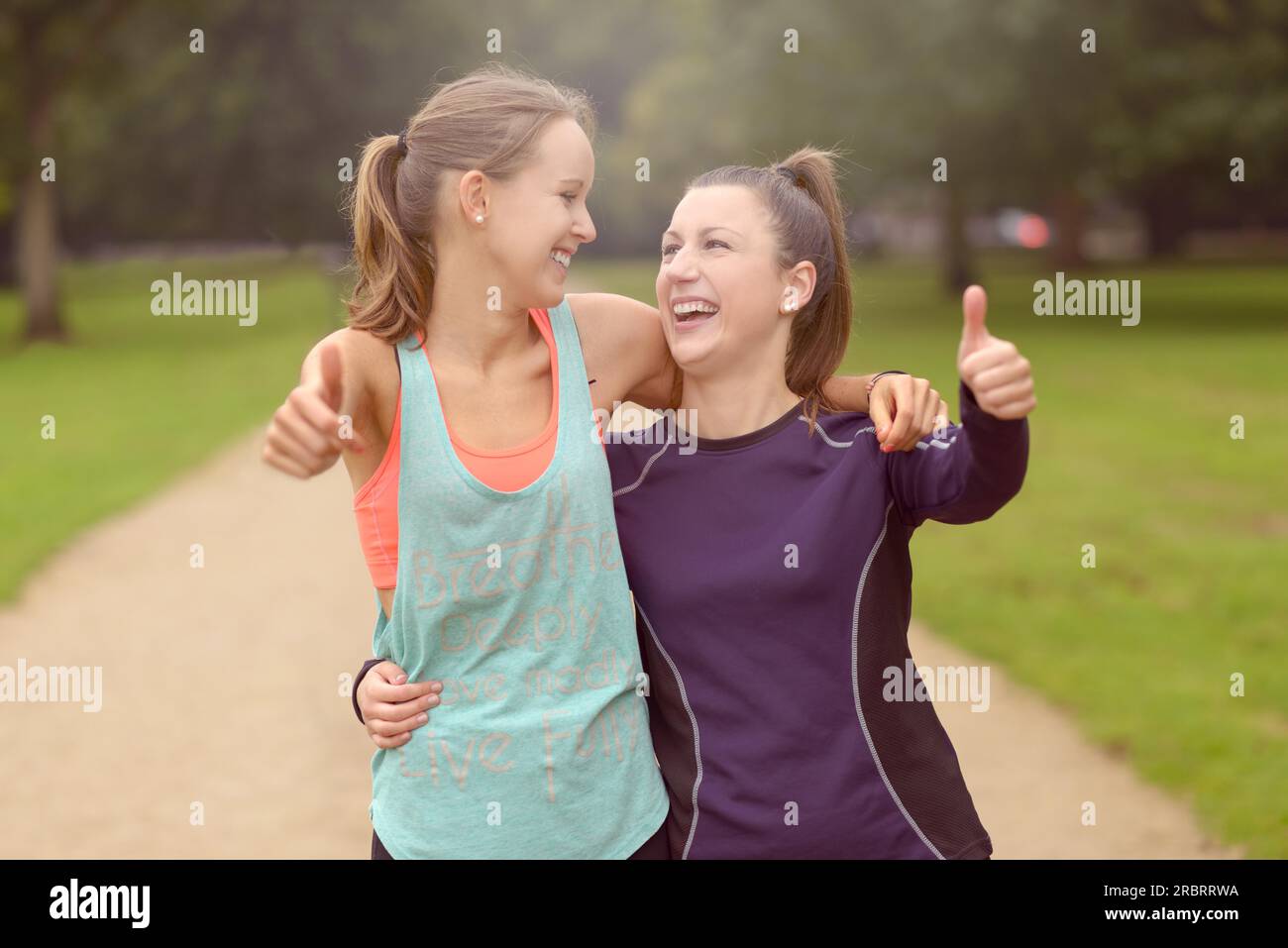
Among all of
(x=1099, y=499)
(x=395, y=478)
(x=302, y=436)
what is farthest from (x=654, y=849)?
(x=1099, y=499)

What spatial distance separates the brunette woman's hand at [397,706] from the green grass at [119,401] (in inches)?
35.0

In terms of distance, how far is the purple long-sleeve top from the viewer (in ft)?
7.73

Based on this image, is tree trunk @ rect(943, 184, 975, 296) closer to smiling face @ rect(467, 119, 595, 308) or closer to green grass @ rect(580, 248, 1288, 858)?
green grass @ rect(580, 248, 1288, 858)

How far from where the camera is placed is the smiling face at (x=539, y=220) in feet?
8.04

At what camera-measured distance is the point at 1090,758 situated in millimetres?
5457

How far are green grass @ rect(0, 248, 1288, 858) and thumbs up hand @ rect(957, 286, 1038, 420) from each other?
86cm

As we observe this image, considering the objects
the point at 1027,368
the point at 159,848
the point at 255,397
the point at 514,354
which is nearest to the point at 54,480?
the point at 255,397

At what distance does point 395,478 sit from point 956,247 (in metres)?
31.1

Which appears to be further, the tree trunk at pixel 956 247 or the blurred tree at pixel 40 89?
the tree trunk at pixel 956 247

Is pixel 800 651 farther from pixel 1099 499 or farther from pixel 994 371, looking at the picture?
pixel 1099 499

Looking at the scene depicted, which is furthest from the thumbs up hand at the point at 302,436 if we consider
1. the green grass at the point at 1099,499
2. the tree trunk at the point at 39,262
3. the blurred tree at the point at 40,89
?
the tree trunk at the point at 39,262

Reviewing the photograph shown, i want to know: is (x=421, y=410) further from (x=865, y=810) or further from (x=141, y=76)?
(x=141, y=76)

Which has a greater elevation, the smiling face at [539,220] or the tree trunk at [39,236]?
the tree trunk at [39,236]

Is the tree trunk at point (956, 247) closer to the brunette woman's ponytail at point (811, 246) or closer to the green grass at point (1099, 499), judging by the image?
the green grass at point (1099, 499)
